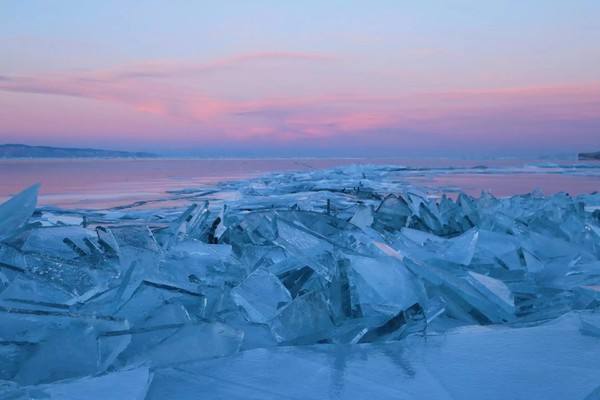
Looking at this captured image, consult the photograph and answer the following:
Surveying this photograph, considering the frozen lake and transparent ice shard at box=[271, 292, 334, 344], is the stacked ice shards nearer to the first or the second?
transparent ice shard at box=[271, 292, 334, 344]

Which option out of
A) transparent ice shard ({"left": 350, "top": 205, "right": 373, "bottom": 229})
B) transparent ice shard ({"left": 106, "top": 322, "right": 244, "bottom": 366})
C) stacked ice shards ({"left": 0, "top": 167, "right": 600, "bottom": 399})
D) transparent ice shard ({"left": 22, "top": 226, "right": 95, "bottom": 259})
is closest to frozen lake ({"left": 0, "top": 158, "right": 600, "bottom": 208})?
transparent ice shard ({"left": 350, "top": 205, "right": 373, "bottom": 229})

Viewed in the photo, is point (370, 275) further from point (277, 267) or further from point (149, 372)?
point (149, 372)

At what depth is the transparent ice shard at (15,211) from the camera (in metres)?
1.68

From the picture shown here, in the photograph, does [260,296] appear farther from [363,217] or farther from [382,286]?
[363,217]

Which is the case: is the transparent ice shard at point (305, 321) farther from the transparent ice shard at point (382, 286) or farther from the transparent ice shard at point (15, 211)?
the transparent ice shard at point (15, 211)

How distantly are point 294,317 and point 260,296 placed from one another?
20 centimetres

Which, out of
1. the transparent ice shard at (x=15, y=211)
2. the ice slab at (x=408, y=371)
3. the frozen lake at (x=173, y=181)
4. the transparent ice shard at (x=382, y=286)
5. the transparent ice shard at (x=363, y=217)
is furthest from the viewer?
the frozen lake at (x=173, y=181)

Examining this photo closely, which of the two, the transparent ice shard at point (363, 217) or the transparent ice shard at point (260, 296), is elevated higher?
the transparent ice shard at point (363, 217)

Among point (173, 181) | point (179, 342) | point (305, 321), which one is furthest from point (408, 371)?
point (173, 181)

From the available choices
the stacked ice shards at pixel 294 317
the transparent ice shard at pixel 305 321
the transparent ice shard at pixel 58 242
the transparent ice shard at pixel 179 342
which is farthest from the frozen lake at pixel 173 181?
the transparent ice shard at pixel 179 342

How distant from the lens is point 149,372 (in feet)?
2.81

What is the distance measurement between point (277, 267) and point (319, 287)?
184mm

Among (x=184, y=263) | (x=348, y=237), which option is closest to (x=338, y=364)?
(x=184, y=263)

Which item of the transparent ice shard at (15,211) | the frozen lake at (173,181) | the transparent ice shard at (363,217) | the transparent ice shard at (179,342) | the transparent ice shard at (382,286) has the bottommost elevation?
the frozen lake at (173,181)
